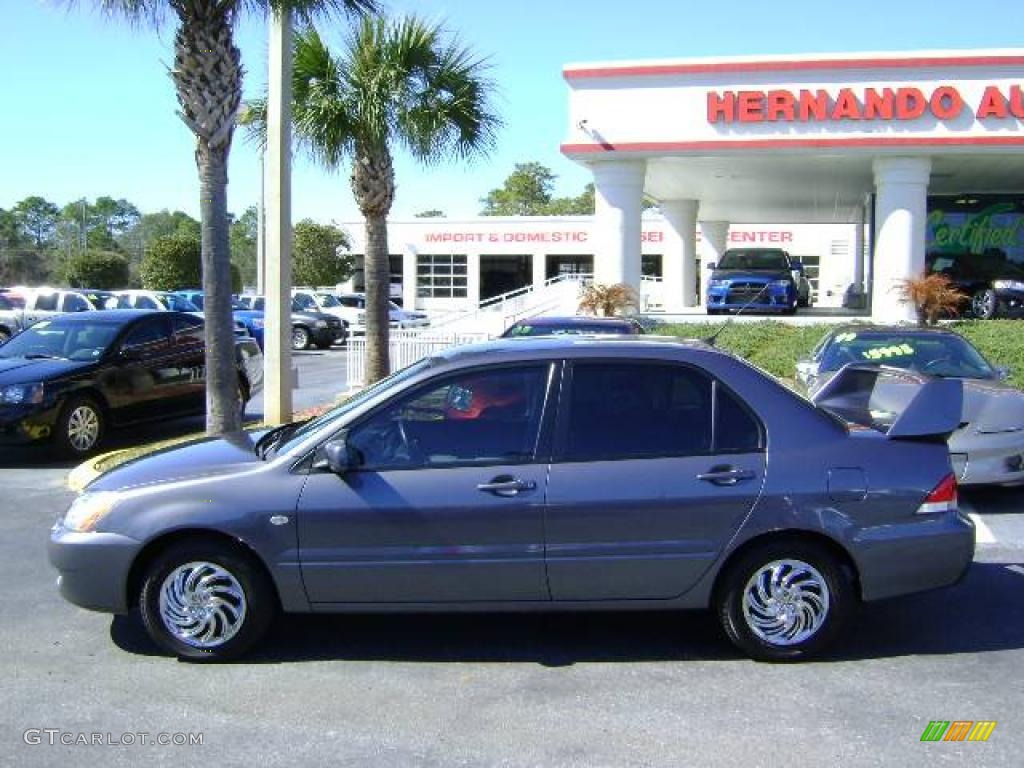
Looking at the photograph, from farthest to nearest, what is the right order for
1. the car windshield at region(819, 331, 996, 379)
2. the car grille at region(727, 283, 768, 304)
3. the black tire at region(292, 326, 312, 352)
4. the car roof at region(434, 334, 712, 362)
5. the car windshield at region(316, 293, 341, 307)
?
the car windshield at region(316, 293, 341, 307), the black tire at region(292, 326, 312, 352), the car grille at region(727, 283, 768, 304), the car windshield at region(819, 331, 996, 379), the car roof at region(434, 334, 712, 362)

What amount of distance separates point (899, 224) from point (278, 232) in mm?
13486

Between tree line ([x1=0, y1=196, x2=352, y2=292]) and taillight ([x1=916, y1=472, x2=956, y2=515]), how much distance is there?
7434mm

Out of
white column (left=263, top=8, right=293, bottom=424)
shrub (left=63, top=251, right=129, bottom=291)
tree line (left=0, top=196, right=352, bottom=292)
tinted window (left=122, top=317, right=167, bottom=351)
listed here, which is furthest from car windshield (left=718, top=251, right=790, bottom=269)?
shrub (left=63, top=251, right=129, bottom=291)

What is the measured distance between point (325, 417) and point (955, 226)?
2594 cm

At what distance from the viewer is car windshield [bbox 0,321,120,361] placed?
12.2 metres

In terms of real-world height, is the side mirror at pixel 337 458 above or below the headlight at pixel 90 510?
above

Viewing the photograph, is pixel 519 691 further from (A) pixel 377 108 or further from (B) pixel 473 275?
(B) pixel 473 275

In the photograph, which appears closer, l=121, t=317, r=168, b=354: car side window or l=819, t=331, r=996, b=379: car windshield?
l=819, t=331, r=996, b=379: car windshield

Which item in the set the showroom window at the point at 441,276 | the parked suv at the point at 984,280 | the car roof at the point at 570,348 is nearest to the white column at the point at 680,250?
the parked suv at the point at 984,280

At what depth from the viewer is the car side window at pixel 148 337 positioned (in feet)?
40.9

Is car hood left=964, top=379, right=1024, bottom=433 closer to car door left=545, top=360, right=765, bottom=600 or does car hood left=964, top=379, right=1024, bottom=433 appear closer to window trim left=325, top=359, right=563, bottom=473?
car door left=545, top=360, right=765, bottom=600

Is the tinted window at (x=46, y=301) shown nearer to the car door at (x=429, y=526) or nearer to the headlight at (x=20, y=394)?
the headlight at (x=20, y=394)

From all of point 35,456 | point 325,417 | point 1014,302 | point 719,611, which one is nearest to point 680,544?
point 719,611

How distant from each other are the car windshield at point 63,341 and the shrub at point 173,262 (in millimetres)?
35989
